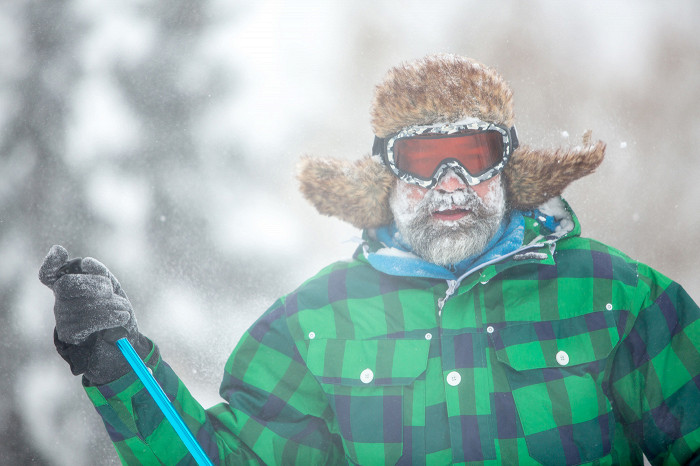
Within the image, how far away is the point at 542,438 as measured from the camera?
1324mm

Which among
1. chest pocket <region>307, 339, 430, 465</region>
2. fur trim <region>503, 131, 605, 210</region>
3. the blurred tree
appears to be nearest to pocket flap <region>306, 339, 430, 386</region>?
chest pocket <region>307, 339, 430, 465</region>

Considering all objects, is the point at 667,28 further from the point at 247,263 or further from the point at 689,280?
the point at 247,263

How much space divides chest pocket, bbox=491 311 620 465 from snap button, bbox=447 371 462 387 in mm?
120

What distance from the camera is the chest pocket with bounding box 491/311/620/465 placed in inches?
52.1

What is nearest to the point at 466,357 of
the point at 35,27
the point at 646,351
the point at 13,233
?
the point at 646,351

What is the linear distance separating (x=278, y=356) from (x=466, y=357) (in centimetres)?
57

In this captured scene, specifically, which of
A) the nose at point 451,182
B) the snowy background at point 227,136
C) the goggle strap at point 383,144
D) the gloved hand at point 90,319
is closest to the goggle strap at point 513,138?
the goggle strap at point 383,144

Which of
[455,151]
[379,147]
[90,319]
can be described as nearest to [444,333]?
[455,151]

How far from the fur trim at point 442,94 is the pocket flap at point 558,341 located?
63cm

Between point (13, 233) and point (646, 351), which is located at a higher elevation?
point (13, 233)

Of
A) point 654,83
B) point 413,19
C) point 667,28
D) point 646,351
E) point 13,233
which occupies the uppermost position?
point 413,19

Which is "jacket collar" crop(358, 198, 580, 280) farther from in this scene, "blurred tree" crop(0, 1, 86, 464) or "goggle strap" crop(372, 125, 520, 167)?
"blurred tree" crop(0, 1, 86, 464)

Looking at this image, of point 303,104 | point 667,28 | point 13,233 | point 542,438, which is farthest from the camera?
point 303,104

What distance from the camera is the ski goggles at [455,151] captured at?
60.7 inches
